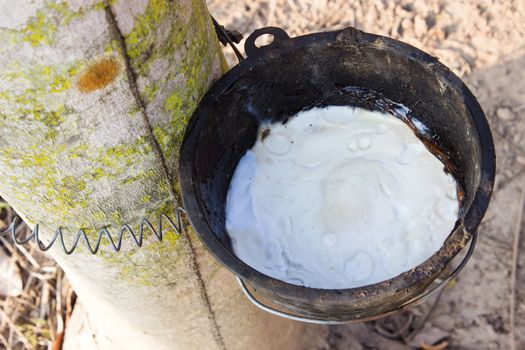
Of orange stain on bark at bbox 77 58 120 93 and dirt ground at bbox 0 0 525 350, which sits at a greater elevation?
orange stain on bark at bbox 77 58 120 93

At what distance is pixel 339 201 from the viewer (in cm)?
134

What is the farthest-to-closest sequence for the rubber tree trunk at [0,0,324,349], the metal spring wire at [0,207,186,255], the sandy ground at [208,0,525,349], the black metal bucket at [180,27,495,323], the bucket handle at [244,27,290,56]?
the sandy ground at [208,0,525,349] → the bucket handle at [244,27,290,56] → the metal spring wire at [0,207,186,255] → the black metal bucket at [180,27,495,323] → the rubber tree trunk at [0,0,324,349]

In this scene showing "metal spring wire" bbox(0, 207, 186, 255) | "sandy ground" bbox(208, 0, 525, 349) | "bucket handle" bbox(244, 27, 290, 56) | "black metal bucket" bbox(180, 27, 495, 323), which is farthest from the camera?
"sandy ground" bbox(208, 0, 525, 349)

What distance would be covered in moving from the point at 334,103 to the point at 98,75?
2.28 feet

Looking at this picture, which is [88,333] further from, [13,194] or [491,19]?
[491,19]

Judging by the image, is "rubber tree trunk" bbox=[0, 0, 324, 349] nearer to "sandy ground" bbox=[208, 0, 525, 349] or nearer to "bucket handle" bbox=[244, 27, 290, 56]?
"bucket handle" bbox=[244, 27, 290, 56]

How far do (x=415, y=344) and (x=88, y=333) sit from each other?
121 centimetres

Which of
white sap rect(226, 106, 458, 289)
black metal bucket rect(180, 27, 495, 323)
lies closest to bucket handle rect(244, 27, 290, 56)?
black metal bucket rect(180, 27, 495, 323)

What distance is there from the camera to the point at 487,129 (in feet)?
3.92

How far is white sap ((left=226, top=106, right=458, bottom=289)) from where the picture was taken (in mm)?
1277

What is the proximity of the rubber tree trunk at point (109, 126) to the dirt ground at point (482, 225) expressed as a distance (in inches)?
40.0

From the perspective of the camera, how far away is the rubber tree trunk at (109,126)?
90 cm

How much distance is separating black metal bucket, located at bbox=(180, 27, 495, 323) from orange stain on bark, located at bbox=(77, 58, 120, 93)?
233 millimetres

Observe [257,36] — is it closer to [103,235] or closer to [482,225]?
[103,235]
